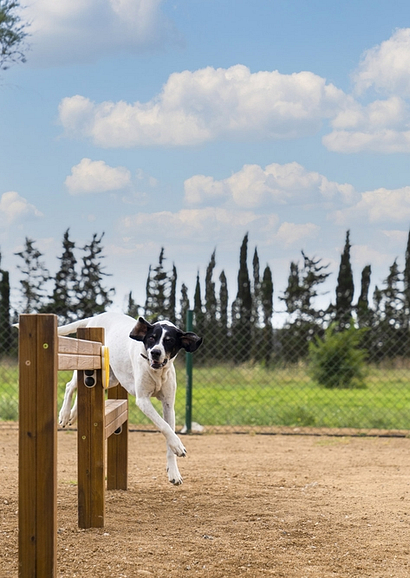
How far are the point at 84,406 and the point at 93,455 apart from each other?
0.30 metres

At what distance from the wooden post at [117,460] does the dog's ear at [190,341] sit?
41.3 inches

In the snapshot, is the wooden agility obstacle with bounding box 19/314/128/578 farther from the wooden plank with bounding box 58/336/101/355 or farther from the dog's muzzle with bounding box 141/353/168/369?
the dog's muzzle with bounding box 141/353/168/369

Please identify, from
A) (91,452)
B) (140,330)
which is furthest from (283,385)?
(91,452)

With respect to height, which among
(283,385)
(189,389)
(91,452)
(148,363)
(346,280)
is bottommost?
(283,385)

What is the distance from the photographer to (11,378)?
12.7 m

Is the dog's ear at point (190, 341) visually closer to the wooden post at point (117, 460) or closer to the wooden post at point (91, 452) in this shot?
the wooden post at point (91, 452)

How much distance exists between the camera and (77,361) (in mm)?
Answer: 3514

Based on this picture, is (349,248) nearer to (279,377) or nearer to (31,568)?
(279,377)

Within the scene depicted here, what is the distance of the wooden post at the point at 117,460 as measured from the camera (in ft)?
17.7

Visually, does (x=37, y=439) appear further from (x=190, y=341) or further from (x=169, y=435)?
(x=190, y=341)

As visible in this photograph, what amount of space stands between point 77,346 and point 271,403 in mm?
10171

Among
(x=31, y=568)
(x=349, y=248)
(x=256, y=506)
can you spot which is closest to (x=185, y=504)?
(x=256, y=506)

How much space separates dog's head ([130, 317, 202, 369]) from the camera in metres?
4.71

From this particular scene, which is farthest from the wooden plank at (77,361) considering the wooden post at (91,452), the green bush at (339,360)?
the green bush at (339,360)
